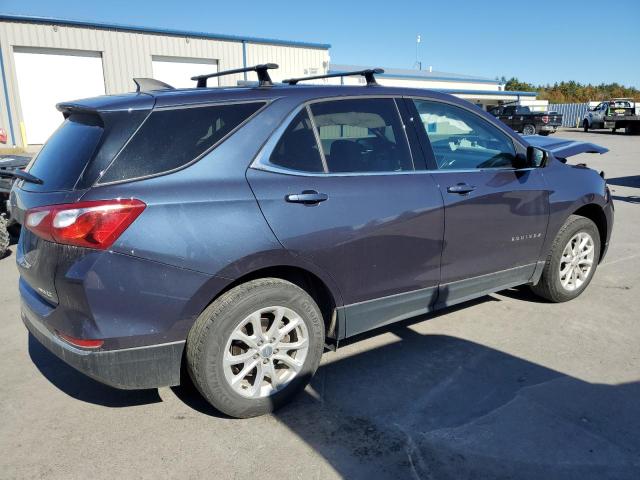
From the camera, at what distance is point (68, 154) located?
275 cm

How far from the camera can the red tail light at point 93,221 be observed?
2430 mm

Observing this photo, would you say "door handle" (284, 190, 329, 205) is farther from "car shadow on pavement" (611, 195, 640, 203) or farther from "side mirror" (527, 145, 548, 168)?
"car shadow on pavement" (611, 195, 640, 203)

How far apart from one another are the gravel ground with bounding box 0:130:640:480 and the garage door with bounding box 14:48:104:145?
17.3 metres

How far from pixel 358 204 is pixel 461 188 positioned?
900 mm

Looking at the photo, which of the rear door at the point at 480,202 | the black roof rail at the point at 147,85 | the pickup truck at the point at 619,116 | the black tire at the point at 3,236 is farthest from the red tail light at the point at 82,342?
the pickup truck at the point at 619,116

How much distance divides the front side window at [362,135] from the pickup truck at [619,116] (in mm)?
33518

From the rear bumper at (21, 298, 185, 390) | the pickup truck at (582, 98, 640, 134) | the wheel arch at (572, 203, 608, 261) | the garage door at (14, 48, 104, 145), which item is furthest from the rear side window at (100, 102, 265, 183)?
the pickup truck at (582, 98, 640, 134)

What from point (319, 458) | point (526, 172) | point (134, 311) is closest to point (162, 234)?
point (134, 311)

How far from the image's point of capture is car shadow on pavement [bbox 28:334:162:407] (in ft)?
10.6

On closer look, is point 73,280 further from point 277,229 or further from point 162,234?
point 277,229

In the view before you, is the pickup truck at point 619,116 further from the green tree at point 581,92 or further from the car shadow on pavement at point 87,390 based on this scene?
the car shadow on pavement at point 87,390

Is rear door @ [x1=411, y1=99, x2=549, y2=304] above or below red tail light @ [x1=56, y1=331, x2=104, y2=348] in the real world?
above

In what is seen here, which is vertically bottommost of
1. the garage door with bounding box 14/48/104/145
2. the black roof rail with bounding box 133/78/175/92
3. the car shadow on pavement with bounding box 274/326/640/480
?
the car shadow on pavement with bounding box 274/326/640/480

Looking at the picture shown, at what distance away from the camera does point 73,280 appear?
2.44 metres
